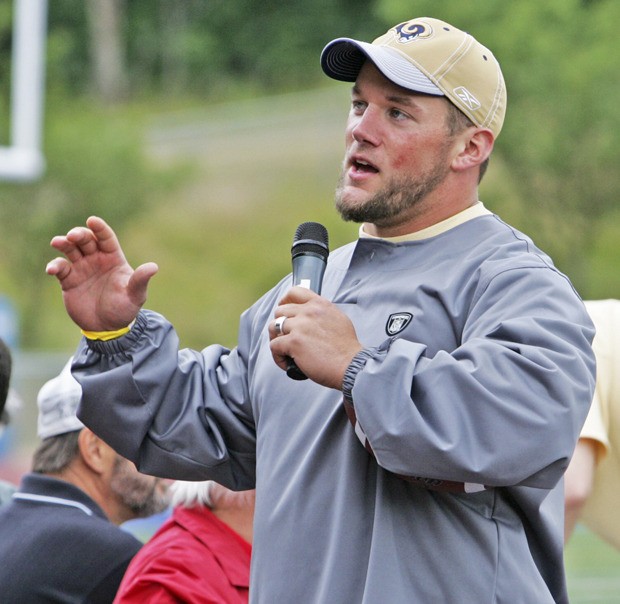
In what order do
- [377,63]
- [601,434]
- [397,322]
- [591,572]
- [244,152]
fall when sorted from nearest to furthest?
[397,322]
[377,63]
[601,434]
[591,572]
[244,152]

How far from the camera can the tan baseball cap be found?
260 cm

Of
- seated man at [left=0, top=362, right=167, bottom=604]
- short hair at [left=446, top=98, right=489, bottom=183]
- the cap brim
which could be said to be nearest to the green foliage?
seated man at [left=0, top=362, right=167, bottom=604]

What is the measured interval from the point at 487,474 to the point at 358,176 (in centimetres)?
75

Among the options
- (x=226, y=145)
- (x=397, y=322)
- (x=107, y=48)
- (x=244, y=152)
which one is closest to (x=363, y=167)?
(x=397, y=322)

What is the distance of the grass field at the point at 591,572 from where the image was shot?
819cm

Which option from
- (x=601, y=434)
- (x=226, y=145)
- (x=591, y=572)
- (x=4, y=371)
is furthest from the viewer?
(x=226, y=145)

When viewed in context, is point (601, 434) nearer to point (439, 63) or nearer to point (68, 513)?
point (439, 63)

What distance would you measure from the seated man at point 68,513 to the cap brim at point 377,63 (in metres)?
1.44

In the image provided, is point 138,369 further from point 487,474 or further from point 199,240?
point 199,240

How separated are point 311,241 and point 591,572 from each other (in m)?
Answer: 7.69

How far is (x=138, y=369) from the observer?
2.67m

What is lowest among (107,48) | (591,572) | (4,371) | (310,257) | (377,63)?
(107,48)

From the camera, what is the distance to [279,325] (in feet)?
7.50

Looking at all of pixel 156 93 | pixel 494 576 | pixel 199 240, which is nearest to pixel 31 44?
pixel 494 576
